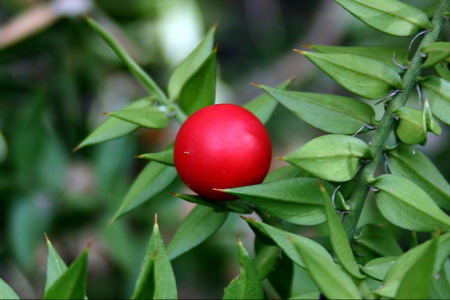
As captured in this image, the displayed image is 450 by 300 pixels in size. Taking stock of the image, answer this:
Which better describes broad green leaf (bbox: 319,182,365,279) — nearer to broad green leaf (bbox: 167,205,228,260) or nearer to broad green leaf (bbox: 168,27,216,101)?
broad green leaf (bbox: 167,205,228,260)

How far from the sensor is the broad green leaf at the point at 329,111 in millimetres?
770

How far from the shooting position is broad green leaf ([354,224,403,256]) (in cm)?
79

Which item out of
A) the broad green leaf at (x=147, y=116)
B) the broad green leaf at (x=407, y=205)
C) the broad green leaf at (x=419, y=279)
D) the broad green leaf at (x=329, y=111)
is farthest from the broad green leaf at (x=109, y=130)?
the broad green leaf at (x=419, y=279)

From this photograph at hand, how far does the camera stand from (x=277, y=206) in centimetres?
72

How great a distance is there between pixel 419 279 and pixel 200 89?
457mm

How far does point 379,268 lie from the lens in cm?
68

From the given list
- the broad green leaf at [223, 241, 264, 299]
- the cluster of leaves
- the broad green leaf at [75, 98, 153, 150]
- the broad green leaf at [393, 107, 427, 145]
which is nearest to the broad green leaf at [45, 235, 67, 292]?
the cluster of leaves

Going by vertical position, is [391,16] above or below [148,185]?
above

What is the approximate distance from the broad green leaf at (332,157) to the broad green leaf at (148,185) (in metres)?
0.27

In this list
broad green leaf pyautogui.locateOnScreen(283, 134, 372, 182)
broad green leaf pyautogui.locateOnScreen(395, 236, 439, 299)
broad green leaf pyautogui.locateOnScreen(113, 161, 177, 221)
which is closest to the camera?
broad green leaf pyautogui.locateOnScreen(395, 236, 439, 299)

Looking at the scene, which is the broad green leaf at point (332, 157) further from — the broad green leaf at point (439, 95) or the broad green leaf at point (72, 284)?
the broad green leaf at point (72, 284)

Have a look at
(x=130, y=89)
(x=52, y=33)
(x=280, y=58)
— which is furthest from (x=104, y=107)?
(x=280, y=58)

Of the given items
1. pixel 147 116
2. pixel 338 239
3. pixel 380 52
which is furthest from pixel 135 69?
pixel 338 239

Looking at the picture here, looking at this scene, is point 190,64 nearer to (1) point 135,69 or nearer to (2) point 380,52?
(1) point 135,69
